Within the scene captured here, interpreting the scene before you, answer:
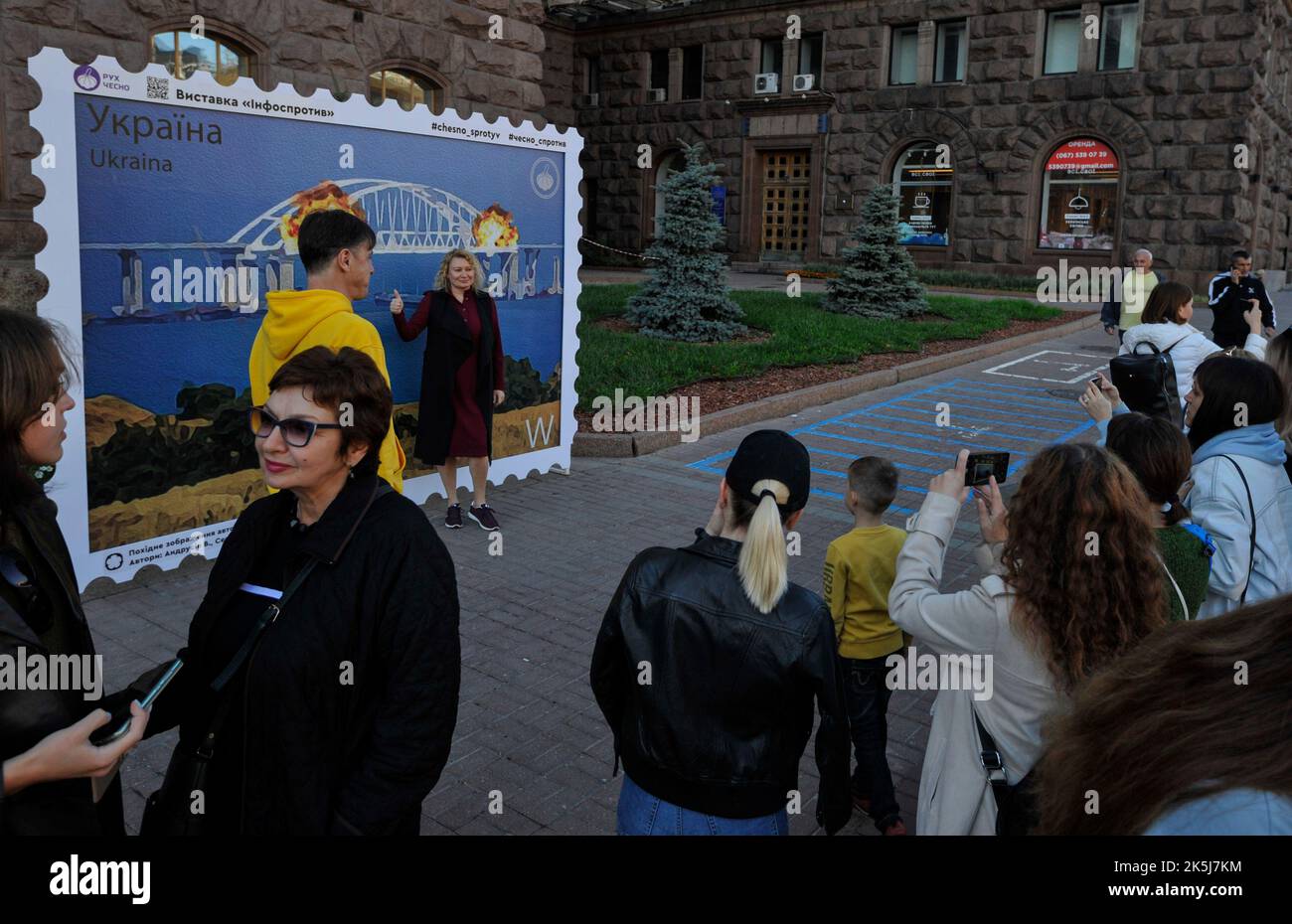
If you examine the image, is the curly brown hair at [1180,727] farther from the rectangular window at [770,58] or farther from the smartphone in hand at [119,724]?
the rectangular window at [770,58]

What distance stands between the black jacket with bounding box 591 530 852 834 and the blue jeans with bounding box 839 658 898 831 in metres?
1.53


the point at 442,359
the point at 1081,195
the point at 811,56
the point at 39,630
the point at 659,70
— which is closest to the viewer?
the point at 39,630

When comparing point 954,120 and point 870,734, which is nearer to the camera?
point 870,734

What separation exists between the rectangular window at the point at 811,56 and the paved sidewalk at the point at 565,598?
2105 centimetres

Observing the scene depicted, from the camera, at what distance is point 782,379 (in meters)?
15.0

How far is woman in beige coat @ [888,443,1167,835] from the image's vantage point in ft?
9.56

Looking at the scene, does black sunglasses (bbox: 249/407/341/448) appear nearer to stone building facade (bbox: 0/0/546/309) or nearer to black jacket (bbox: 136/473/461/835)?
black jacket (bbox: 136/473/461/835)

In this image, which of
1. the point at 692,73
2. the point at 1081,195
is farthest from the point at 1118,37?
the point at 692,73

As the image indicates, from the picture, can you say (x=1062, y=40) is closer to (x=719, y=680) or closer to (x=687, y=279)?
(x=687, y=279)

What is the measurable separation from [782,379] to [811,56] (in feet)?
67.9
